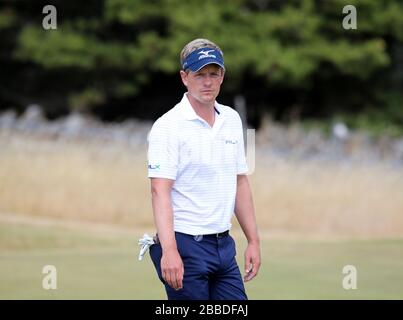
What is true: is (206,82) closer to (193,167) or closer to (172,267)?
(193,167)

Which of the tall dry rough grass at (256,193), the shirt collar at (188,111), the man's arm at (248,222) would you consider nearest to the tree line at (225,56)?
the tall dry rough grass at (256,193)

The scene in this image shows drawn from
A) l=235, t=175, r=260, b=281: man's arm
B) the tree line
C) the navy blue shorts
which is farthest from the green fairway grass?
the tree line

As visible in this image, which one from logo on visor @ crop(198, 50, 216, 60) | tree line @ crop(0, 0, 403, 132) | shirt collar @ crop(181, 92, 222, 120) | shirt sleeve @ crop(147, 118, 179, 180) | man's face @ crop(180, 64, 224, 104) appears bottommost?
shirt sleeve @ crop(147, 118, 179, 180)

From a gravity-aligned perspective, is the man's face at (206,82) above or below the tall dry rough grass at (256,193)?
below

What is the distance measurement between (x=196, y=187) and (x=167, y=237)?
26cm

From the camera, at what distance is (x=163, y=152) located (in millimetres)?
4445

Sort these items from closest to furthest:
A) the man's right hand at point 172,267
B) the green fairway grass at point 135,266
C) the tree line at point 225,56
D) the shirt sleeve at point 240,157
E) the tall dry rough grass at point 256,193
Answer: the man's right hand at point 172,267, the shirt sleeve at point 240,157, the green fairway grass at point 135,266, the tall dry rough grass at point 256,193, the tree line at point 225,56

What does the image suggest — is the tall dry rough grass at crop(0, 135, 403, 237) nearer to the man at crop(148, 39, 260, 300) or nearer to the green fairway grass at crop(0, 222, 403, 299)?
the green fairway grass at crop(0, 222, 403, 299)

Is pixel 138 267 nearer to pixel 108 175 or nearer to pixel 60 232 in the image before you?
pixel 60 232

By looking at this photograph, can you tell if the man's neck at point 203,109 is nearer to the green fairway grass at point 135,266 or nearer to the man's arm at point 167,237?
the man's arm at point 167,237

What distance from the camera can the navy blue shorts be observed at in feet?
14.8

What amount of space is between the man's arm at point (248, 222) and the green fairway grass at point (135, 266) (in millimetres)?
2844

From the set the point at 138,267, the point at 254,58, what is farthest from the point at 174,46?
the point at 138,267

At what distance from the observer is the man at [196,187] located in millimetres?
4430
